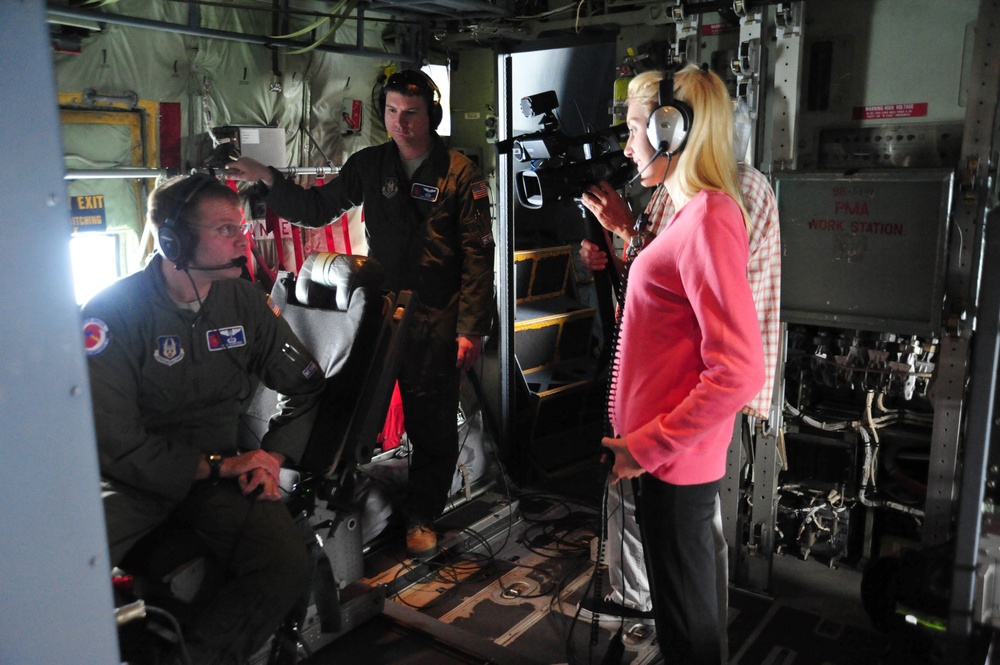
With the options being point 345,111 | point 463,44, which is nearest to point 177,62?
point 345,111

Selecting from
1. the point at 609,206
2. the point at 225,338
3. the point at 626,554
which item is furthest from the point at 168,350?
the point at 626,554

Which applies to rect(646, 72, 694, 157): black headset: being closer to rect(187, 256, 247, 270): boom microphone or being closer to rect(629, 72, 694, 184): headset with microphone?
rect(629, 72, 694, 184): headset with microphone

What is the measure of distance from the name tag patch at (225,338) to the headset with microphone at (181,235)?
186mm

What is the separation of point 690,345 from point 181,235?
1.42m

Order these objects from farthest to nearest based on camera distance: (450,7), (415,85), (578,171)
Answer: (450,7), (415,85), (578,171)

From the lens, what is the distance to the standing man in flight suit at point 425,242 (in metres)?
3.38

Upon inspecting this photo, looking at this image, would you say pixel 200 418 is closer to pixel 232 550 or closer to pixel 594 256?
pixel 232 550

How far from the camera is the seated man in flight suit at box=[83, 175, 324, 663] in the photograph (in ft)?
6.96

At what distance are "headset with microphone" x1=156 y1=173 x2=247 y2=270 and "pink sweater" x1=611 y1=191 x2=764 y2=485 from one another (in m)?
1.24

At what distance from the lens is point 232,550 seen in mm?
2219

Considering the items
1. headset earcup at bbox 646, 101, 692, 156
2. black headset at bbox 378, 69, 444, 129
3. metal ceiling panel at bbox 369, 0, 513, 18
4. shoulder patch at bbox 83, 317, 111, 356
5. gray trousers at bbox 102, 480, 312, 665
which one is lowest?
gray trousers at bbox 102, 480, 312, 665

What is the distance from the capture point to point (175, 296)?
7.61 feet

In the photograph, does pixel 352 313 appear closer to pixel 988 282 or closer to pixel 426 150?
pixel 426 150

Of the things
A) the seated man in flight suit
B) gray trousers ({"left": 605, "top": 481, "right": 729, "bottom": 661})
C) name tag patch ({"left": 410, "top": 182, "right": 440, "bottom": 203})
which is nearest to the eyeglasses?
the seated man in flight suit
